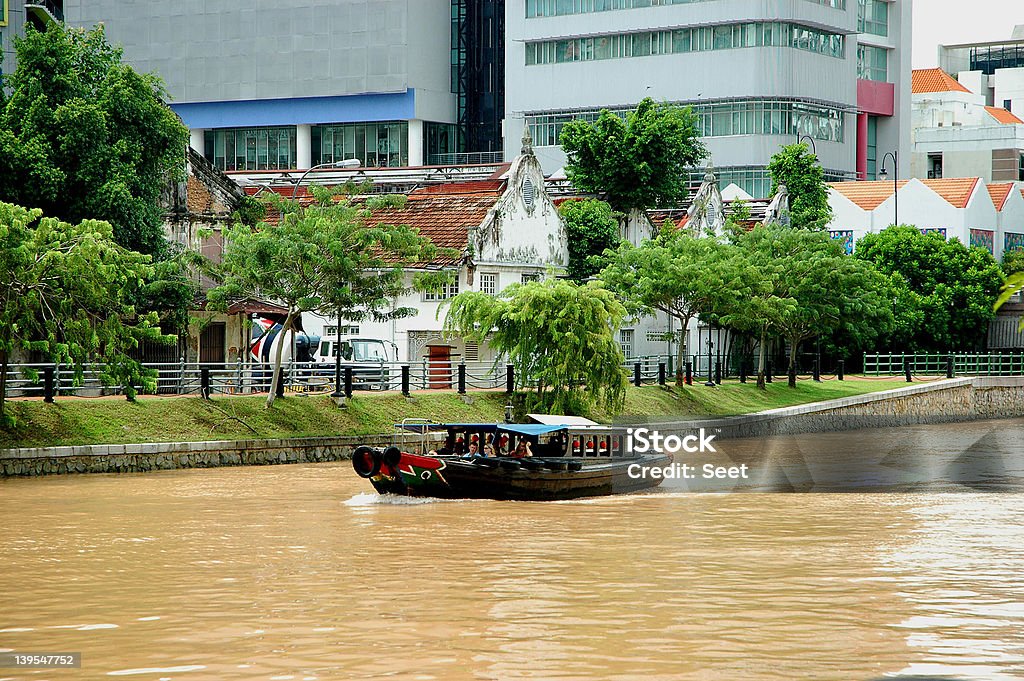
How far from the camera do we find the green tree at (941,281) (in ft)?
245

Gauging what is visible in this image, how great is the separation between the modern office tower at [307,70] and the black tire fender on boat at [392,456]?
242 ft

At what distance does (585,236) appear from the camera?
6122 cm

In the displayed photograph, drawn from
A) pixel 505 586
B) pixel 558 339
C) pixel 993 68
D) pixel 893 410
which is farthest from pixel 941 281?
pixel 993 68

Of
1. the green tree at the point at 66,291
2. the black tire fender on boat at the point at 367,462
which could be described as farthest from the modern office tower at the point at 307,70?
the black tire fender on boat at the point at 367,462

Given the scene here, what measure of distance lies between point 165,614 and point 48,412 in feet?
64.7

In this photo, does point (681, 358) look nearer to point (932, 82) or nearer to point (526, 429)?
point (526, 429)

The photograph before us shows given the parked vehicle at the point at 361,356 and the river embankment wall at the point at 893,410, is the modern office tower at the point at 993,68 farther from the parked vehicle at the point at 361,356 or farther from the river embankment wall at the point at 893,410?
the parked vehicle at the point at 361,356

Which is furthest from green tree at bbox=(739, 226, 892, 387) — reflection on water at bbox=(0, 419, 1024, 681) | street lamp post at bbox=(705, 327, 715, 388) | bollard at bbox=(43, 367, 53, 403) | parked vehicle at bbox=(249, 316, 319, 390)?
bollard at bbox=(43, 367, 53, 403)

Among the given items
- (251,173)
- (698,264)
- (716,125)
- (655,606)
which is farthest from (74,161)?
(716,125)

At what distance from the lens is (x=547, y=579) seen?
2202 centimetres

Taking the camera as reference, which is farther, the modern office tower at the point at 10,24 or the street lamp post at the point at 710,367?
the modern office tower at the point at 10,24

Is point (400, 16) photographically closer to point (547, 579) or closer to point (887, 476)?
point (887, 476)

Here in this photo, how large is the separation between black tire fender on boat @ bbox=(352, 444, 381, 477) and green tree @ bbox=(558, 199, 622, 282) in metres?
29.9

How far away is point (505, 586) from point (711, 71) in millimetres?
76961
